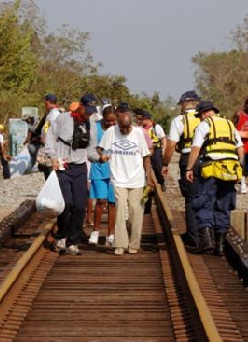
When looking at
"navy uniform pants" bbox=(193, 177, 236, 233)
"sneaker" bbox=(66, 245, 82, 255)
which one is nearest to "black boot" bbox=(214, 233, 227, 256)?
"navy uniform pants" bbox=(193, 177, 236, 233)

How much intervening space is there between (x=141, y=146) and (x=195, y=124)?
66 cm

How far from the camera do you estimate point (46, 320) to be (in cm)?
780

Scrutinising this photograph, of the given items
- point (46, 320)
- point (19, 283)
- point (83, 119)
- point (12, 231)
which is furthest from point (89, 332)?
Result: point (12, 231)

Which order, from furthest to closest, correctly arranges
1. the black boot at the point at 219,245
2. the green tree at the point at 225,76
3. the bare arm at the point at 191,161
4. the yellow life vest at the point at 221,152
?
the green tree at the point at 225,76 → the black boot at the point at 219,245 → the yellow life vest at the point at 221,152 → the bare arm at the point at 191,161

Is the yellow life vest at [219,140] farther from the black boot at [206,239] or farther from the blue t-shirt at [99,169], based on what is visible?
the blue t-shirt at [99,169]

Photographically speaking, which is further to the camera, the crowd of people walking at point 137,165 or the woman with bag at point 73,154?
the woman with bag at point 73,154

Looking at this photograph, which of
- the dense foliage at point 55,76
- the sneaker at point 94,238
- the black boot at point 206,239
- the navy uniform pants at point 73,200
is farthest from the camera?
the dense foliage at point 55,76

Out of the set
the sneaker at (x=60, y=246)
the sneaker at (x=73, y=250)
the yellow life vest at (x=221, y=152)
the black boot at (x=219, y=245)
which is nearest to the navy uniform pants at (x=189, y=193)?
the black boot at (x=219, y=245)

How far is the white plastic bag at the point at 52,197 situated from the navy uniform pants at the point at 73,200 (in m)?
0.16

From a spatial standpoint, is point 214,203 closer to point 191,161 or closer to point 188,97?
point 191,161

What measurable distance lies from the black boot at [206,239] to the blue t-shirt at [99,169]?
5.15 ft

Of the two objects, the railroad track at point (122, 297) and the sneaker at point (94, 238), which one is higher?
the railroad track at point (122, 297)

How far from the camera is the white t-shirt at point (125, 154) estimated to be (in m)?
11.2

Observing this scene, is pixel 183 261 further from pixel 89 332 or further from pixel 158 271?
pixel 89 332
